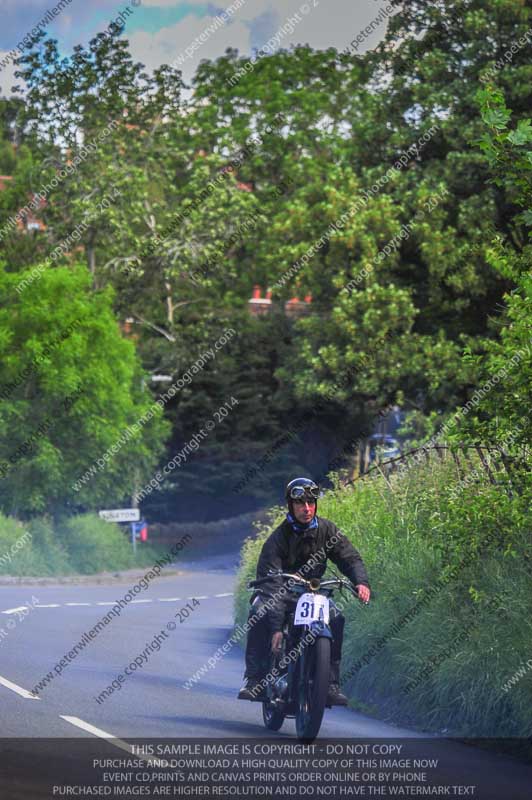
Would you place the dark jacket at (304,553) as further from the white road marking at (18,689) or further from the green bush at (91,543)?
the green bush at (91,543)

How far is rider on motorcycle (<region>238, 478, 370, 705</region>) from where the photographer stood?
37.0 ft

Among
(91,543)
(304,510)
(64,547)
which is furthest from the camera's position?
(91,543)

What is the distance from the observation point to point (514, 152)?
11.7 metres

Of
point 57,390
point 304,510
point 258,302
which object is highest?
point 258,302

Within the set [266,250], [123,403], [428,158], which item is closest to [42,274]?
[123,403]

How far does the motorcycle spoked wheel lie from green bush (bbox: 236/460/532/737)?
62.4 inches

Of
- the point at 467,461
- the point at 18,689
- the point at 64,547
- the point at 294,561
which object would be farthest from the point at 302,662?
the point at 64,547

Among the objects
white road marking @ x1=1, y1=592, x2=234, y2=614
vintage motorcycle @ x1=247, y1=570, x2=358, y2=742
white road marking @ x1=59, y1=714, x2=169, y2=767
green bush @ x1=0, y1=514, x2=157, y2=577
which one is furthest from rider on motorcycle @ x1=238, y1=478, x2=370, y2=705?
green bush @ x1=0, y1=514, x2=157, y2=577

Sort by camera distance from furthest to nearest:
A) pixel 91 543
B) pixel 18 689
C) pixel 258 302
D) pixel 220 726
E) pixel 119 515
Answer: pixel 258 302, pixel 119 515, pixel 91 543, pixel 18 689, pixel 220 726

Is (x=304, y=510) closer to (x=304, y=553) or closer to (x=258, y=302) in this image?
(x=304, y=553)

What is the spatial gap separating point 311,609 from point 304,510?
2.59 ft

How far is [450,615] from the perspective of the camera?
13.3 meters

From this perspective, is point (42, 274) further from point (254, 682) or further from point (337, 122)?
point (254, 682)

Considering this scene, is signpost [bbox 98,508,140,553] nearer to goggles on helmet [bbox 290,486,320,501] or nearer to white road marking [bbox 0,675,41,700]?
white road marking [bbox 0,675,41,700]
